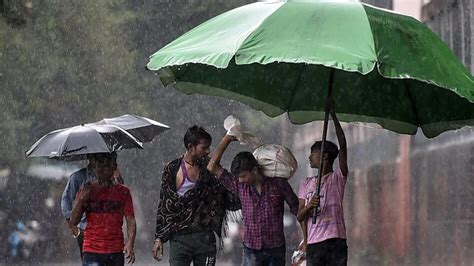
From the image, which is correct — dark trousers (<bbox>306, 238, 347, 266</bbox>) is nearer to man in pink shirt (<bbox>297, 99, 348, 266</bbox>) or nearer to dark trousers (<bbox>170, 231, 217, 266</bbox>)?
man in pink shirt (<bbox>297, 99, 348, 266</bbox>)

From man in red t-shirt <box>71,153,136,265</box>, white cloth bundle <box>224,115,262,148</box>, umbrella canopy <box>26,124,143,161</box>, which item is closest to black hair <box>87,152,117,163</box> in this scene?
man in red t-shirt <box>71,153,136,265</box>

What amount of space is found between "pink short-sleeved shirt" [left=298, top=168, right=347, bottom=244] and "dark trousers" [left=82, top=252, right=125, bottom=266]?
1.35m

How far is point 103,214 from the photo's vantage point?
790cm

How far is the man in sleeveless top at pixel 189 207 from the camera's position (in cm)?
791

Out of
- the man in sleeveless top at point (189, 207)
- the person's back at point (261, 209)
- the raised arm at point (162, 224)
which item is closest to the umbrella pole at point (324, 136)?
the person's back at point (261, 209)

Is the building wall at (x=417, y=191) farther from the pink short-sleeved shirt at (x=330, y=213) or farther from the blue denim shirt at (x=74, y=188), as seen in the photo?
the pink short-sleeved shirt at (x=330, y=213)

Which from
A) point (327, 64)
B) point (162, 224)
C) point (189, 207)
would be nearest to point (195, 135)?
point (189, 207)

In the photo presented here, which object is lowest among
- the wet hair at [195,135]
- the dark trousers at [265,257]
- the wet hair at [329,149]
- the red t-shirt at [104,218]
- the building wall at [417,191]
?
the building wall at [417,191]

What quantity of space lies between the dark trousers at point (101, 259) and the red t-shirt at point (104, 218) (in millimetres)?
28

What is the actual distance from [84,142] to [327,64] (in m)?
3.23

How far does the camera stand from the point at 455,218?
12.4 m

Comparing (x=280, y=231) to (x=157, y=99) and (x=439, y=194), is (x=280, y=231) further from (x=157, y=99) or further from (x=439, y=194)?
(x=157, y=99)

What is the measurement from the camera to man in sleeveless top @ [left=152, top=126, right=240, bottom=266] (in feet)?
26.0

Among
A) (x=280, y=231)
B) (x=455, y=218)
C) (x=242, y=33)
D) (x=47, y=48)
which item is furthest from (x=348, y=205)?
(x=242, y=33)
